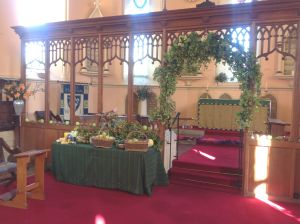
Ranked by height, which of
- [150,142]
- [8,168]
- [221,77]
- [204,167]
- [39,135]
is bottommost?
[204,167]

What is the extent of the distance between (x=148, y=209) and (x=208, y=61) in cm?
248

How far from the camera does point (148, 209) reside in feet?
13.3

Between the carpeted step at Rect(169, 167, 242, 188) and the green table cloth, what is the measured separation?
0.31 metres

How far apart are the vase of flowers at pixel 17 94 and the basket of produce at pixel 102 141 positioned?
1991mm

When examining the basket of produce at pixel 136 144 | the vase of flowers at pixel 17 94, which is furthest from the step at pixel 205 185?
the vase of flowers at pixel 17 94

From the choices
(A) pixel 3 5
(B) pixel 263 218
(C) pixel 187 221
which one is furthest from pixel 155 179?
(A) pixel 3 5

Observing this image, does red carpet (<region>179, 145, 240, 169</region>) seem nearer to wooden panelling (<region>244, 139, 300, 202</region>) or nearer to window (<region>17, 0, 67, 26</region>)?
wooden panelling (<region>244, 139, 300, 202</region>)

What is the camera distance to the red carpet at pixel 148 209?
3.72 m

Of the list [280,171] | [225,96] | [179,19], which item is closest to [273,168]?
[280,171]

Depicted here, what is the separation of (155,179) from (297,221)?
2174 mm

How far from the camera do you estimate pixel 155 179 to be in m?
5.04

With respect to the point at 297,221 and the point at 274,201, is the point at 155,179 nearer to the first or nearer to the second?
the point at 274,201

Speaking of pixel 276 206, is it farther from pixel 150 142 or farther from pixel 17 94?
pixel 17 94

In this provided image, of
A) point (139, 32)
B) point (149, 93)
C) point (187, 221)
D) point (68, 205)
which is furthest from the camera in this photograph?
point (149, 93)
